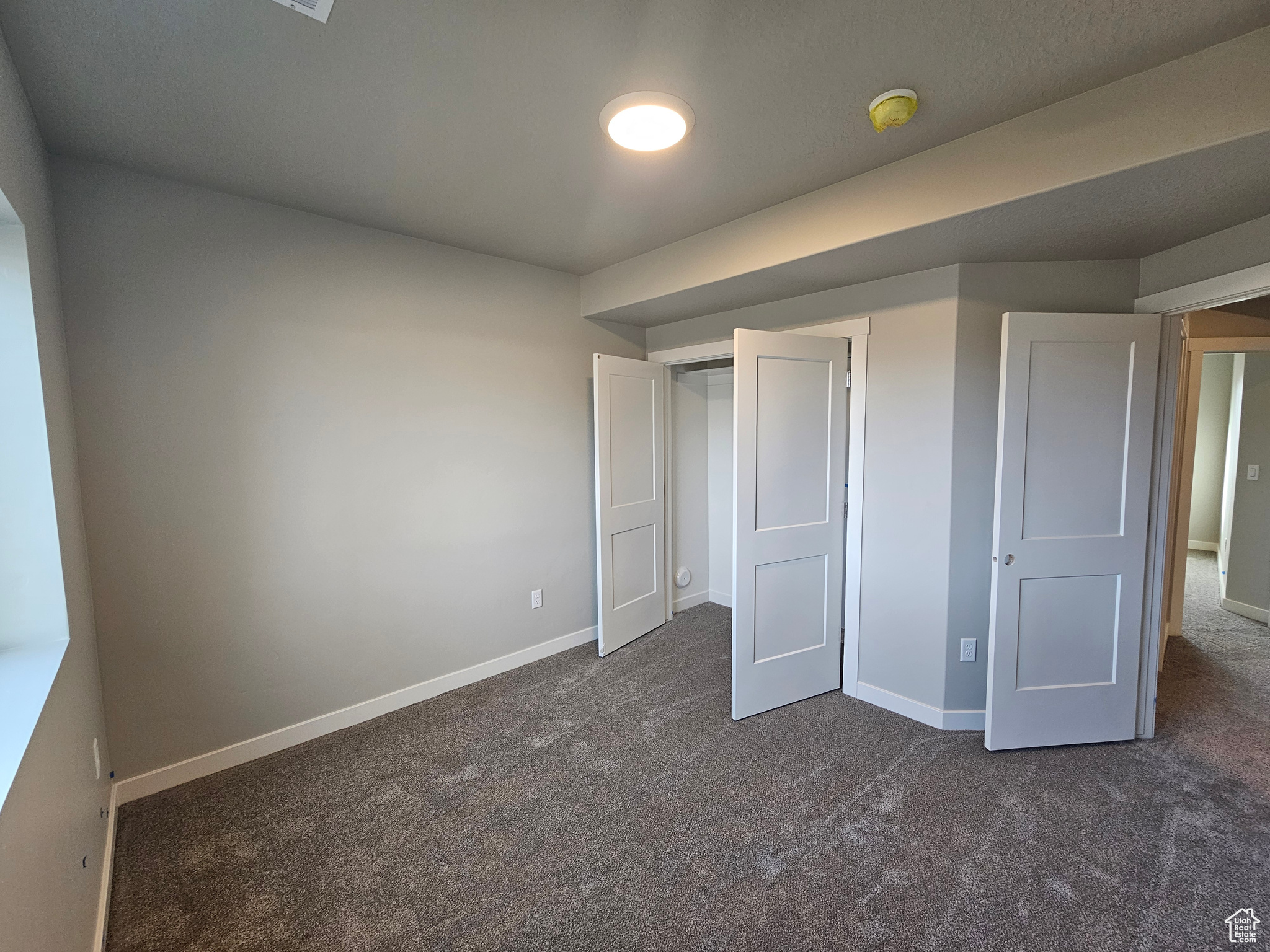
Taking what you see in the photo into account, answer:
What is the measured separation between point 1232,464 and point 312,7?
723 cm

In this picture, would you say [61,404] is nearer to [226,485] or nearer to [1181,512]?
[226,485]

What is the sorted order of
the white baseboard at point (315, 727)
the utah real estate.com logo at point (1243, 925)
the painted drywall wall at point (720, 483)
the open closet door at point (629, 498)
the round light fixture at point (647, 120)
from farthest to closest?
the painted drywall wall at point (720, 483)
the open closet door at point (629, 498)
the white baseboard at point (315, 727)
the round light fixture at point (647, 120)
the utah real estate.com logo at point (1243, 925)

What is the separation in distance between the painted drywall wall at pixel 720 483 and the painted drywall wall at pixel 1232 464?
156 inches

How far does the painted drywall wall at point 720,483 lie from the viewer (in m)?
4.44

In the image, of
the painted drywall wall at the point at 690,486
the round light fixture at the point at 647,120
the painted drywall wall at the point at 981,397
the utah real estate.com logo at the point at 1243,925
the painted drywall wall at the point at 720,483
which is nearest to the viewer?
the utah real estate.com logo at the point at 1243,925

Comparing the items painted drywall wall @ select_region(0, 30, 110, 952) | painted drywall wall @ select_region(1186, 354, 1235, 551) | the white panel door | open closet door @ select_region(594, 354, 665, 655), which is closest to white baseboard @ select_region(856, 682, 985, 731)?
the white panel door

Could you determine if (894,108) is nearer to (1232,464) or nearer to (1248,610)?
(1248,610)

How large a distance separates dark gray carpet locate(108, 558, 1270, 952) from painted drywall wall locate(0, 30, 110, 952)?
38 centimetres

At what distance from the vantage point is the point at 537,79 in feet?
5.21

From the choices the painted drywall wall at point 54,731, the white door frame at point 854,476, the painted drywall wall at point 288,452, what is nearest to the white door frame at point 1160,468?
the white door frame at point 854,476

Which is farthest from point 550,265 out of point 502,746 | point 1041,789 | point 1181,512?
point 1181,512

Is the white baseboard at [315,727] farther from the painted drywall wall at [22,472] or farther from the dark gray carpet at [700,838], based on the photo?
the painted drywall wall at [22,472]

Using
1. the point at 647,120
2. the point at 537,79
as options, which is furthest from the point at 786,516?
the point at 537,79

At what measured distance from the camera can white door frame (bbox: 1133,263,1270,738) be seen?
2.33 meters
